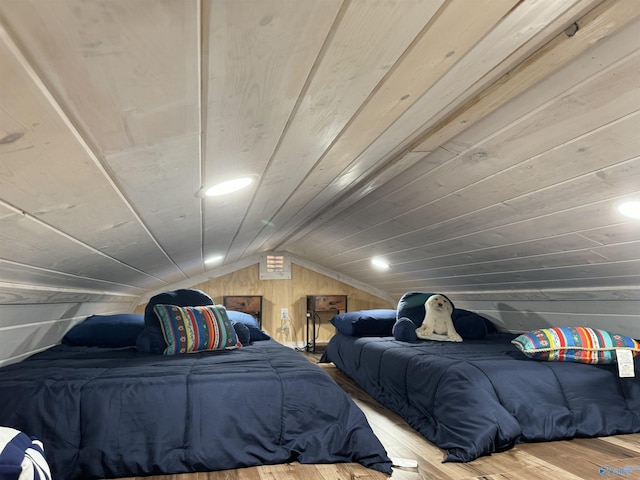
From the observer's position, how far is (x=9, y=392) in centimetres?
189

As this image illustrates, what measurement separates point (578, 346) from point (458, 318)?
1352 mm

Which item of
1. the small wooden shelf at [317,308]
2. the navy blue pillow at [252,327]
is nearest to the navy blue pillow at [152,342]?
the navy blue pillow at [252,327]

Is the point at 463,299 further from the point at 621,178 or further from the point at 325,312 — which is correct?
the point at 621,178

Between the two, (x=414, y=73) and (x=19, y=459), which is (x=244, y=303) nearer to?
(x=414, y=73)

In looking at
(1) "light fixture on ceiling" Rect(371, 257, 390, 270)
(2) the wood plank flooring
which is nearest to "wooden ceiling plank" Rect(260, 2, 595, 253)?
(2) the wood plank flooring

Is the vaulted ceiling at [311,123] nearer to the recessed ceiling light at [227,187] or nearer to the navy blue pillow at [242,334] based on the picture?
the recessed ceiling light at [227,187]

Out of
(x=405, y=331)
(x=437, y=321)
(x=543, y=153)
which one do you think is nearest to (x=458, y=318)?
(x=437, y=321)

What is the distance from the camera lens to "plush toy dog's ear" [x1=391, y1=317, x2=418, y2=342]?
3691 mm

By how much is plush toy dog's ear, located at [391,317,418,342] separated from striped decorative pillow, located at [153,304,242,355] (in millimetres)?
1444

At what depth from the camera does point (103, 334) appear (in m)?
3.21

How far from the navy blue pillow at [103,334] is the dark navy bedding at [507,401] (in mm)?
2000

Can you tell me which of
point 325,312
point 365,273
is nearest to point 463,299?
point 365,273

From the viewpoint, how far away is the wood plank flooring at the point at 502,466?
6.32 ft

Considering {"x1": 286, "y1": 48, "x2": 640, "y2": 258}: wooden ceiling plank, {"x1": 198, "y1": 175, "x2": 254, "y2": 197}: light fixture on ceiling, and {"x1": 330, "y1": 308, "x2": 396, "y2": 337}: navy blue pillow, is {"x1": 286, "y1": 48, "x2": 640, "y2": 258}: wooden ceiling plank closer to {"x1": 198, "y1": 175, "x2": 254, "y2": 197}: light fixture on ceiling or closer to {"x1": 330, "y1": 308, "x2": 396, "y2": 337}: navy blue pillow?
{"x1": 198, "y1": 175, "x2": 254, "y2": 197}: light fixture on ceiling
